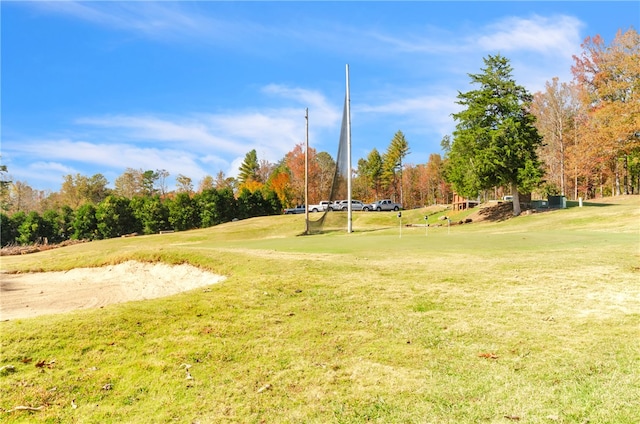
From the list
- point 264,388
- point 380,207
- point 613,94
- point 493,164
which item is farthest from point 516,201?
point 264,388

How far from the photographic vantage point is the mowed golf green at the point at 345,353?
156 inches

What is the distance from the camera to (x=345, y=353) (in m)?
5.33

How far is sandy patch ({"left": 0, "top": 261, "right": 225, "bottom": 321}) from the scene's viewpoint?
950 cm

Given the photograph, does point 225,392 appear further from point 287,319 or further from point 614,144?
point 614,144

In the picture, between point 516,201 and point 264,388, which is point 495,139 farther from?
point 264,388

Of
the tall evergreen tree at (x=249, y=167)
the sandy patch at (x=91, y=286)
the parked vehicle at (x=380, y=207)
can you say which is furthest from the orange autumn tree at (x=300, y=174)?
the sandy patch at (x=91, y=286)

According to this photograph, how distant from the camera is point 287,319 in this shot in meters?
6.62

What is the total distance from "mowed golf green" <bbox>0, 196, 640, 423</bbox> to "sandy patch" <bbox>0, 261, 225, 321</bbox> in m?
3.32

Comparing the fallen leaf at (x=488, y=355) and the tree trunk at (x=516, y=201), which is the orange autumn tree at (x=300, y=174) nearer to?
the tree trunk at (x=516, y=201)

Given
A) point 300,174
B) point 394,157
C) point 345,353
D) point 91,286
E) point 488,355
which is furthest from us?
point 394,157

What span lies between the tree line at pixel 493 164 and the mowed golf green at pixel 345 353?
90.6 ft

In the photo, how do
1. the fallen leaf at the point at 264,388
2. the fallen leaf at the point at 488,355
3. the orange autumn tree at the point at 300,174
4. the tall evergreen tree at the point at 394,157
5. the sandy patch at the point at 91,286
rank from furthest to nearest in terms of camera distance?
1. the tall evergreen tree at the point at 394,157
2. the orange autumn tree at the point at 300,174
3. the sandy patch at the point at 91,286
4. the fallen leaf at the point at 488,355
5. the fallen leaf at the point at 264,388

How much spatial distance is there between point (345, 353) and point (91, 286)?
31.9ft

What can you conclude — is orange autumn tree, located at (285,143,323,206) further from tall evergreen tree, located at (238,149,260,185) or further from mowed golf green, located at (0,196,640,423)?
mowed golf green, located at (0,196,640,423)
